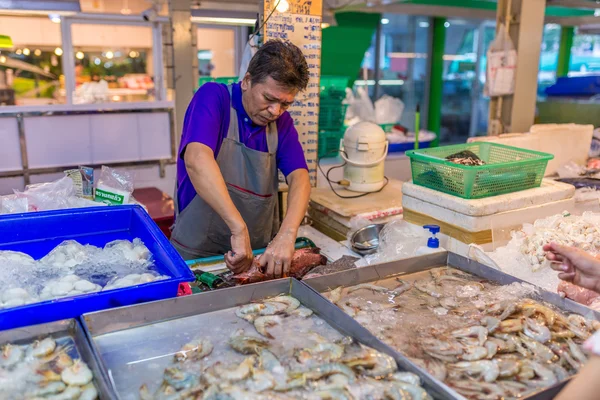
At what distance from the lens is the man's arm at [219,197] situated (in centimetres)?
209

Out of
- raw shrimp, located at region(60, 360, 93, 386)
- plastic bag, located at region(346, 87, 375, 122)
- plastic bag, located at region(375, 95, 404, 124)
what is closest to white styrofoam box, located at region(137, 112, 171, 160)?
plastic bag, located at region(346, 87, 375, 122)

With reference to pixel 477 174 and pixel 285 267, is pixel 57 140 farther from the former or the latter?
pixel 477 174

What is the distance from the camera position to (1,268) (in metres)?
1.74

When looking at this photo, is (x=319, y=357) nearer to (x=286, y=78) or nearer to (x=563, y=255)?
(x=563, y=255)

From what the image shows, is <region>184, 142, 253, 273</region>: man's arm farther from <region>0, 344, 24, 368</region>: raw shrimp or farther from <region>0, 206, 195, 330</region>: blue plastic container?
<region>0, 344, 24, 368</region>: raw shrimp

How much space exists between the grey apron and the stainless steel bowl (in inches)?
19.2

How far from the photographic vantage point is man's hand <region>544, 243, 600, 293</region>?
174 cm

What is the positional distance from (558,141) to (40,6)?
5.21 meters

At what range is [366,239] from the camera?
2.79 meters

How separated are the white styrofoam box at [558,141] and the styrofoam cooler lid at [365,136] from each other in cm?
114

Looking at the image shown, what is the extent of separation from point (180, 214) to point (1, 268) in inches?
41.4

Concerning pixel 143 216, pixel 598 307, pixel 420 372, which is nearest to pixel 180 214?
pixel 143 216

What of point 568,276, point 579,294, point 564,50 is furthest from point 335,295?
point 564,50

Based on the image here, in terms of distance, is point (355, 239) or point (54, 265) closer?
point (54, 265)
